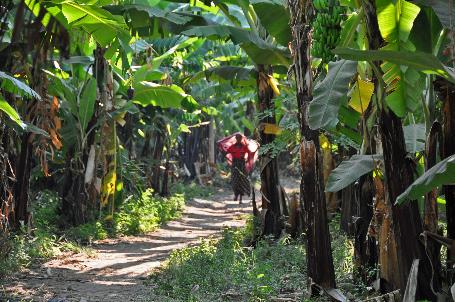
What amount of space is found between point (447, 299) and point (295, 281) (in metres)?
2.30

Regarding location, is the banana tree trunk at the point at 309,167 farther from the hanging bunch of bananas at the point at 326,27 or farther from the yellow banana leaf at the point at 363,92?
the yellow banana leaf at the point at 363,92

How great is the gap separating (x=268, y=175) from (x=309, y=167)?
4133mm

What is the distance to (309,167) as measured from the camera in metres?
6.02

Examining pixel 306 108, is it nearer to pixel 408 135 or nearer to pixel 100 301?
pixel 408 135

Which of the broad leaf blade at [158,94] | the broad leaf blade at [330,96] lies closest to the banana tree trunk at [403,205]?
the broad leaf blade at [330,96]

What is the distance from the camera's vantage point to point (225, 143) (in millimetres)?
16266

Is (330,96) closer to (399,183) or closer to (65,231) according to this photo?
(399,183)

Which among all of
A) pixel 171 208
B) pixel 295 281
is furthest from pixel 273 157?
pixel 171 208

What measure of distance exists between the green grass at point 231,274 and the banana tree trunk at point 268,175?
2.46 ft

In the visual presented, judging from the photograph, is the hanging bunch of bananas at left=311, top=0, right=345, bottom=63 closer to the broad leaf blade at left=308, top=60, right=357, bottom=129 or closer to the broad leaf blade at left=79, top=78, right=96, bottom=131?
the broad leaf blade at left=308, top=60, right=357, bottom=129

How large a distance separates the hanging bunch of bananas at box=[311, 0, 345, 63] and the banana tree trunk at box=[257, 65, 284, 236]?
3.91m

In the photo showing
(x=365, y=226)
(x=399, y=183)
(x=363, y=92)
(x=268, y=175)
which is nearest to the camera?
(x=399, y=183)

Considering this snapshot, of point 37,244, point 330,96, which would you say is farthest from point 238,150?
point 330,96

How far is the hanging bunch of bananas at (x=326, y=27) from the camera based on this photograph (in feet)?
18.5
